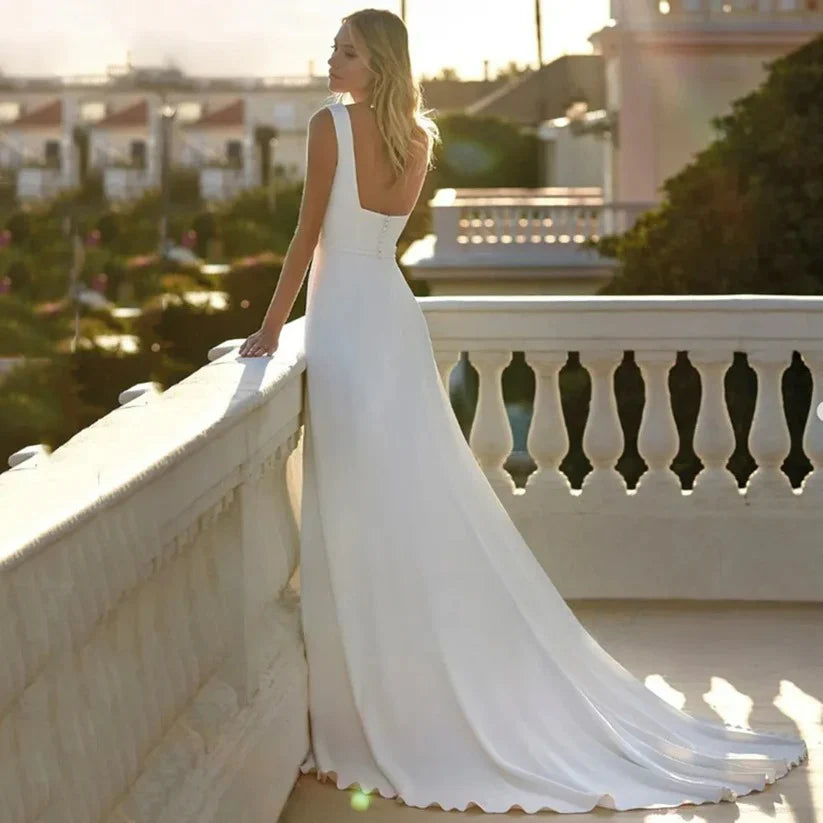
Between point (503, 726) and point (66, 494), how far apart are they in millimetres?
2013

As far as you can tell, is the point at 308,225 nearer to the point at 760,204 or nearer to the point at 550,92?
the point at 760,204

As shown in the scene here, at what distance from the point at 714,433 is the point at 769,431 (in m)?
0.19

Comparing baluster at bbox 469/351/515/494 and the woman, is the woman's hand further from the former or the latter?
baluster at bbox 469/351/515/494

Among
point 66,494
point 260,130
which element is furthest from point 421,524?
point 260,130

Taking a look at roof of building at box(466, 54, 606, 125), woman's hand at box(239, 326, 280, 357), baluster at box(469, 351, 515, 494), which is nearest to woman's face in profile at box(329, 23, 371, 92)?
woman's hand at box(239, 326, 280, 357)

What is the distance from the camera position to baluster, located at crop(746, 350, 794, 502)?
6.15 metres

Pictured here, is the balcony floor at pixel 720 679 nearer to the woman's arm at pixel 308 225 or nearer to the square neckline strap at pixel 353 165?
the woman's arm at pixel 308 225

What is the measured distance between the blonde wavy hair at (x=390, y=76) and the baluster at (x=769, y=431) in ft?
7.22

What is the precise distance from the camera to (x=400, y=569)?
4258 mm

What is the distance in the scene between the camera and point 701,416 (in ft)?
20.3

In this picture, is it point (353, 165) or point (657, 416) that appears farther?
point (657, 416)

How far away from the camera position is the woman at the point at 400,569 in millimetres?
4211

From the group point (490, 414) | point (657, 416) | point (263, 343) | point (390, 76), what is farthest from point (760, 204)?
point (263, 343)

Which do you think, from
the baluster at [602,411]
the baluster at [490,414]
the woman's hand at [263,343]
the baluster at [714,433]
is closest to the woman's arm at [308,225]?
the woman's hand at [263,343]
